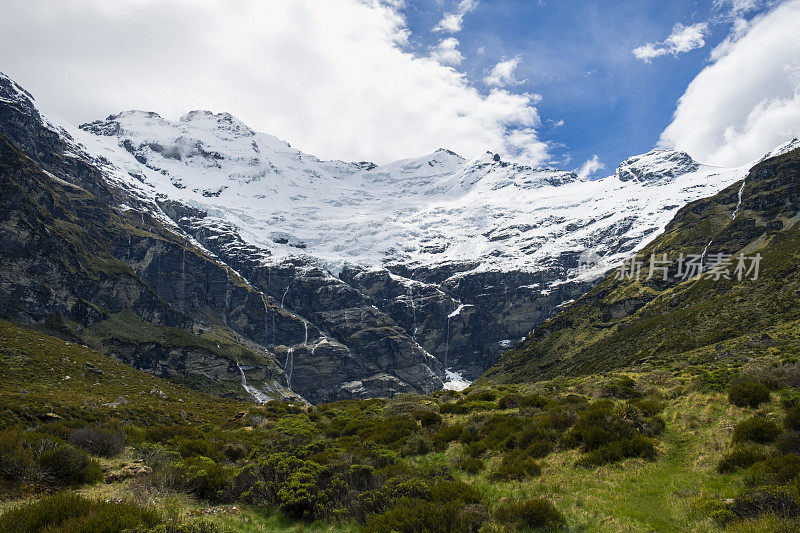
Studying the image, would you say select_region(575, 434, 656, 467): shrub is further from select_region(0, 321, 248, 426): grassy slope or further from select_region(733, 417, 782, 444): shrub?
select_region(0, 321, 248, 426): grassy slope

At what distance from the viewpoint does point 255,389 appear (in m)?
176

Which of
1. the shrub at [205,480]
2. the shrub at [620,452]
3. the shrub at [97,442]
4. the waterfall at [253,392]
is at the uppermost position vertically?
the shrub at [620,452]

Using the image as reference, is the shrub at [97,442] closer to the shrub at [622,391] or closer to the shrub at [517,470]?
the shrub at [517,470]

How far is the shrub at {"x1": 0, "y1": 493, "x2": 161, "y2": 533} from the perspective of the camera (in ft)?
27.2

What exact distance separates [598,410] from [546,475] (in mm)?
4781

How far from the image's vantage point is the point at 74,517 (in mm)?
8688

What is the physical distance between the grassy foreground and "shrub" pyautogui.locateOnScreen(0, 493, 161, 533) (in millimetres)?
32

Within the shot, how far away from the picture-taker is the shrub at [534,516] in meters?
10.6

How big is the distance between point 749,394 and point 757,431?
11.2 ft

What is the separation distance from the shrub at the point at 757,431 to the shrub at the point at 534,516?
23.4ft

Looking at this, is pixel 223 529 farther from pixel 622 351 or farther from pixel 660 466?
pixel 622 351

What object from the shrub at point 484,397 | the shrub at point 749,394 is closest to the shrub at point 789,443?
the shrub at point 749,394

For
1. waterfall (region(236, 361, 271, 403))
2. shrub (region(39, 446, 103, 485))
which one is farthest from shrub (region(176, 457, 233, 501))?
waterfall (region(236, 361, 271, 403))

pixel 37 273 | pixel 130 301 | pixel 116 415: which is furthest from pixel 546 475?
pixel 130 301
